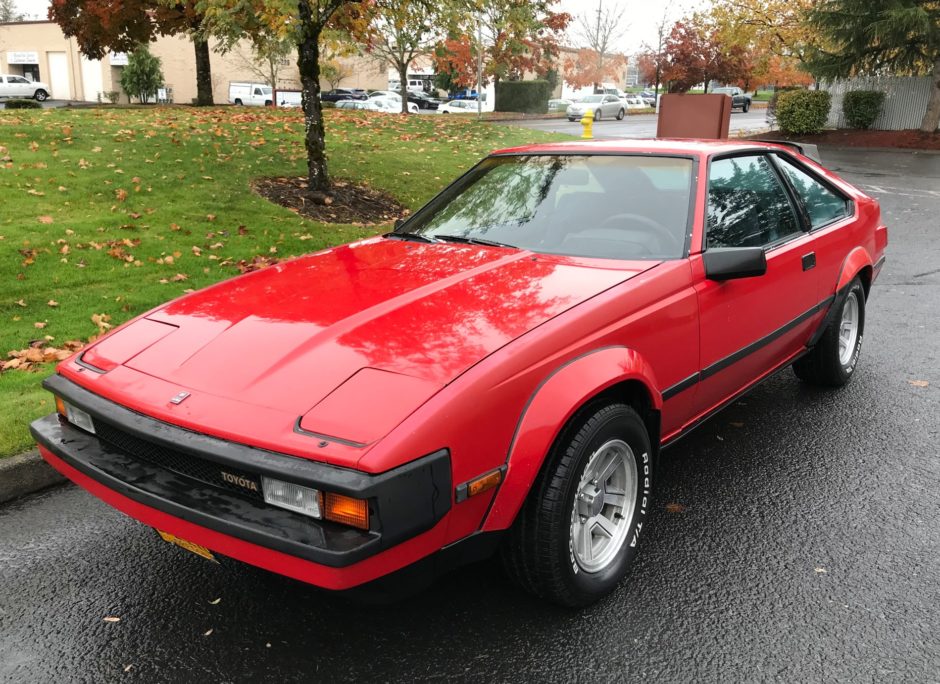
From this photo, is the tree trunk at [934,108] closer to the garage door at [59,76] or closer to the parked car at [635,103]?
the parked car at [635,103]

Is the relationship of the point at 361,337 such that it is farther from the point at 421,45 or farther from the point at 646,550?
the point at 421,45

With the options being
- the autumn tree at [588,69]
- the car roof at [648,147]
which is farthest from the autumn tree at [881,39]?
the autumn tree at [588,69]

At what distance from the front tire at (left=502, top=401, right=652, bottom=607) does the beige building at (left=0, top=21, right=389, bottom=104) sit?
4783 centimetres

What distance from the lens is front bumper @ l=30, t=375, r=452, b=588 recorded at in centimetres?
198

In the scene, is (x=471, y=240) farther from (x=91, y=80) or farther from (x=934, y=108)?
(x=91, y=80)

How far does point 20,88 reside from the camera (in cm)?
4419

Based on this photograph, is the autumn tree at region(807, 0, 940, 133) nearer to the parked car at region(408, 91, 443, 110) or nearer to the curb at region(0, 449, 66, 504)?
the parked car at region(408, 91, 443, 110)

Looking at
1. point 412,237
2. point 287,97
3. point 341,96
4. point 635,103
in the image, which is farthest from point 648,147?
point 635,103

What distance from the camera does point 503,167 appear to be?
13.2ft

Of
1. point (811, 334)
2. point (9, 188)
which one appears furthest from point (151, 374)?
point (9, 188)

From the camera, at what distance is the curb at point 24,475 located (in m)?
3.53

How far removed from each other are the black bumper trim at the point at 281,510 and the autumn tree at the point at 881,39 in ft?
81.6

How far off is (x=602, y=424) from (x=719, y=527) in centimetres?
107

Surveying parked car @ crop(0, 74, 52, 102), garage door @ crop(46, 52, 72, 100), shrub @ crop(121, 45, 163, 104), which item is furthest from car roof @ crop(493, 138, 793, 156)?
garage door @ crop(46, 52, 72, 100)
